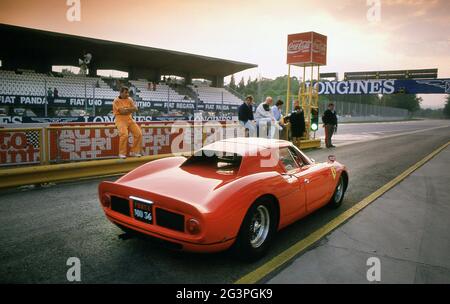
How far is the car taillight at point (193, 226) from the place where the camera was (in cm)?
275

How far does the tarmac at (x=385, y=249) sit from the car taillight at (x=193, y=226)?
0.76 metres

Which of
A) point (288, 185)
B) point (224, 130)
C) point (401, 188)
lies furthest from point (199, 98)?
point (288, 185)

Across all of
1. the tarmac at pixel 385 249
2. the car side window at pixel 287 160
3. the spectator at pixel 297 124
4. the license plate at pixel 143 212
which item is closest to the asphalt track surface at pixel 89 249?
the license plate at pixel 143 212

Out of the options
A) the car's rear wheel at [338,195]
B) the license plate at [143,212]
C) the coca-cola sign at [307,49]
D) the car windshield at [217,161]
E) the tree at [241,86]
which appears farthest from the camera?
the tree at [241,86]

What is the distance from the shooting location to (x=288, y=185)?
364cm

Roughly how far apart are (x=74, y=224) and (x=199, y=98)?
28029 mm

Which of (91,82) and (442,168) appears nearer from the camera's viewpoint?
(442,168)

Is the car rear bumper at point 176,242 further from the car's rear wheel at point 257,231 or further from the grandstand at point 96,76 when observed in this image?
the grandstand at point 96,76

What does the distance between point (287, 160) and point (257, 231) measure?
115 centimetres

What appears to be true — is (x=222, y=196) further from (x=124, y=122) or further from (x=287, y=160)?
(x=124, y=122)

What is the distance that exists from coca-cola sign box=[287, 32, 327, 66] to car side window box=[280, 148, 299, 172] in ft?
35.3

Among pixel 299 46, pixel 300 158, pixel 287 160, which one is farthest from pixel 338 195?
pixel 299 46

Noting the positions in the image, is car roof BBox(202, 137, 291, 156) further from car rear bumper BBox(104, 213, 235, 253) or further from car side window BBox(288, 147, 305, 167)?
car rear bumper BBox(104, 213, 235, 253)
